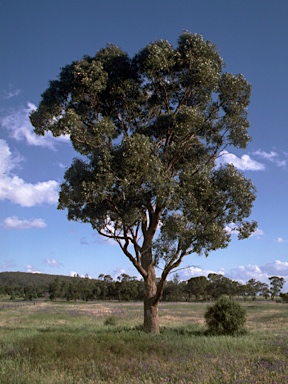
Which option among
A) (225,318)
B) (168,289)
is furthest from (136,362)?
(168,289)

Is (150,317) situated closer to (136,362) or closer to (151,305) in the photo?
(151,305)

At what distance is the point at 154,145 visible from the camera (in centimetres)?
2389

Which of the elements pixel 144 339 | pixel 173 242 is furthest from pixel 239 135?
pixel 144 339

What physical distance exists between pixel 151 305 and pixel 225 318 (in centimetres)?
566

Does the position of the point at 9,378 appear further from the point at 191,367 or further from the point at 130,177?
the point at 130,177

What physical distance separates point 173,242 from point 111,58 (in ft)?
40.3

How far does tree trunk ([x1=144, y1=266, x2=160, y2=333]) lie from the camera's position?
22719mm

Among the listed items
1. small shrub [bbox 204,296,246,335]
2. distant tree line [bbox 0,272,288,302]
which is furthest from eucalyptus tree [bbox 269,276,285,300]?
small shrub [bbox 204,296,246,335]

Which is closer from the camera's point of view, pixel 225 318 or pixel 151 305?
pixel 151 305

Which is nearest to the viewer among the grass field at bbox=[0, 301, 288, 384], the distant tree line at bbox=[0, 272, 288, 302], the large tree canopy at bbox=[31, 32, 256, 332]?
the grass field at bbox=[0, 301, 288, 384]

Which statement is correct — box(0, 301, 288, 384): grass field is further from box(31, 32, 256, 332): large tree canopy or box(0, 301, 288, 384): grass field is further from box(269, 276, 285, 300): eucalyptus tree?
box(269, 276, 285, 300): eucalyptus tree

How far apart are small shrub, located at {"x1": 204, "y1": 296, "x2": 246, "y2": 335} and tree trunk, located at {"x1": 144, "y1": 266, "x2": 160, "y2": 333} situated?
436 cm

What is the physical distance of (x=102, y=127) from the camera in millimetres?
21969

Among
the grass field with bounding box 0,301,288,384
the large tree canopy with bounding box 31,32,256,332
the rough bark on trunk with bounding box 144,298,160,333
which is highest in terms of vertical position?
the large tree canopy with bounding box 31,32,256,332
